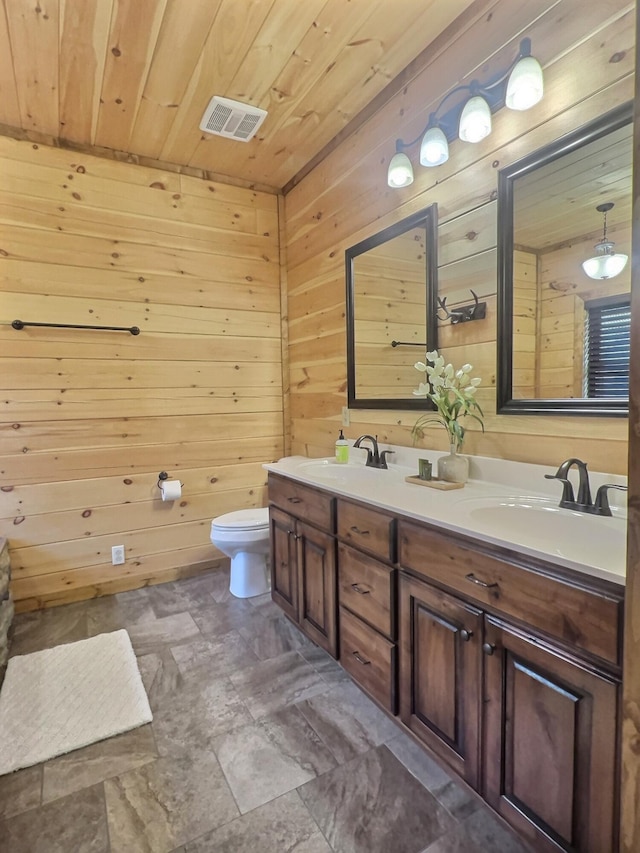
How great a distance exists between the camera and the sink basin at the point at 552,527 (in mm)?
987

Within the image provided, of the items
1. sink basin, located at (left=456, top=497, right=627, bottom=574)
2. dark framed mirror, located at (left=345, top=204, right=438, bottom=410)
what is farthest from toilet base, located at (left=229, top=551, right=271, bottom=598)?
sink basin, located at (left=456, top=497, right=627, bottom=574)

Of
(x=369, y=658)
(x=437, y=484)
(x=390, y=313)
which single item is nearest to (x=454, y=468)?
(x=437, y=484)

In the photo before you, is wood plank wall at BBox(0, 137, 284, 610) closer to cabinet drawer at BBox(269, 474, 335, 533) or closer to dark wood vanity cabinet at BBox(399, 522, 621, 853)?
cabinet drawer at BBox(269, 474, 335, 533)

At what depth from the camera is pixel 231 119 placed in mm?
2336

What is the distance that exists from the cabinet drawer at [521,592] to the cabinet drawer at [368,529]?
57mm

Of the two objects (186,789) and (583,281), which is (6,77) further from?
(186,789)

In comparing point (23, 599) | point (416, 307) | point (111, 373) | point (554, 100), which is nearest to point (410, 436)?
point (416, 307)

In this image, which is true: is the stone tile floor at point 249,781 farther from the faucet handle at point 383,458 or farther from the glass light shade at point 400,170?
the glass light shade at point 400,170

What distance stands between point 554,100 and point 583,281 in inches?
23.6

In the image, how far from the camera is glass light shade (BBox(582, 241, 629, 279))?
51.7 inches

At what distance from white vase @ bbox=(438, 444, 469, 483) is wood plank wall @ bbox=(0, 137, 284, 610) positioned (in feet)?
5.47

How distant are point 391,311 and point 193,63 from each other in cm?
138

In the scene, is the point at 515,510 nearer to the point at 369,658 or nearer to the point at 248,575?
the point at 369,658

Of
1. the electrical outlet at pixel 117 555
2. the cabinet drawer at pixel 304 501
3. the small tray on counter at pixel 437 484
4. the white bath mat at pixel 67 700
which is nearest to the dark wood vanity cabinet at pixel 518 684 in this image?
the small tray on counter at pixel 437 484
